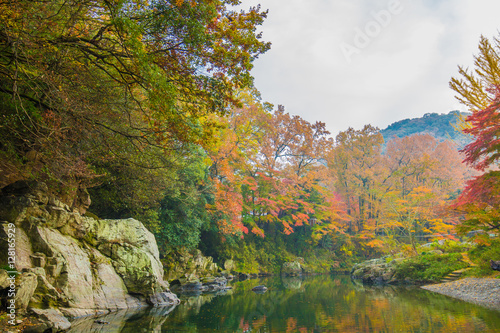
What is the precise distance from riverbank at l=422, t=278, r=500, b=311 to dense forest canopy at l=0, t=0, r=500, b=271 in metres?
2.10

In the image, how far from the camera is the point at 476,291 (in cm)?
1011

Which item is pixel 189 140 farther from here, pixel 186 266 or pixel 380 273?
pixel 380 273

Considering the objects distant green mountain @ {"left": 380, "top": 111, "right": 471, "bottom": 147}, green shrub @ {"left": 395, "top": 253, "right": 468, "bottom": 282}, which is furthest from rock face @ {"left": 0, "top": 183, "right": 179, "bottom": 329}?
distant green mountain @ {"left": 380, "top": 111, "right": 471, "bottom": 147}

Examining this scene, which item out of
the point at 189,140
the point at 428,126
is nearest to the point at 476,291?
the point at 189,140

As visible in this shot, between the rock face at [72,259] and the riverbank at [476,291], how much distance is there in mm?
10072

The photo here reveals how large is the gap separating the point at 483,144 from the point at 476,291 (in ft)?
17.3

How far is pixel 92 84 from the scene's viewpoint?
20.4 ft

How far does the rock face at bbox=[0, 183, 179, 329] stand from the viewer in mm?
6230

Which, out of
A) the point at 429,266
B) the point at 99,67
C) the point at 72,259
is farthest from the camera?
the point at 429,266

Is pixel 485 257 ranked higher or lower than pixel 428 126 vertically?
lower

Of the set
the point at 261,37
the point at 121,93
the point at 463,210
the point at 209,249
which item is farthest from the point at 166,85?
the point at 209,249

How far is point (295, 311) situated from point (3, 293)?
7.11 m

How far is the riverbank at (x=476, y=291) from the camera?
8.78m

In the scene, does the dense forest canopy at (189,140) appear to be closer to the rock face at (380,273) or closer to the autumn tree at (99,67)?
the autumn tree at (99,67)
